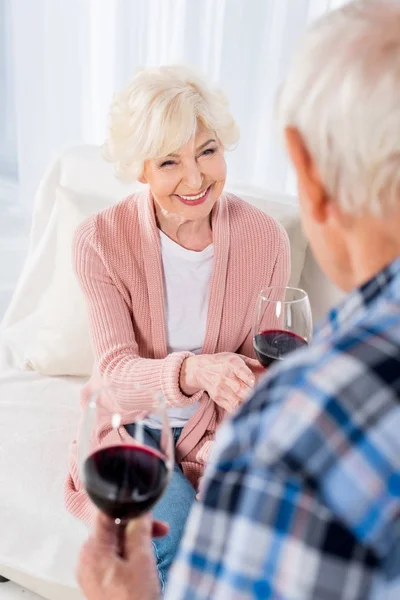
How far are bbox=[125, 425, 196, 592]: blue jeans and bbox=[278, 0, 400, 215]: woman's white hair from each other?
3.24 ft

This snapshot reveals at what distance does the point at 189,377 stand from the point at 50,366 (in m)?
0.61

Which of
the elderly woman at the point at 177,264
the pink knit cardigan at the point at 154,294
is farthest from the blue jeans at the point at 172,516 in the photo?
the pink knit cardigan at the point at 154,294

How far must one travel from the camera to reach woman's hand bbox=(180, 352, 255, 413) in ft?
5.03

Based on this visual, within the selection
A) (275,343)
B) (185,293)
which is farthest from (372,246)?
(185,293)

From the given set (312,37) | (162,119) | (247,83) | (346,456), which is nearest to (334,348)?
(346,456)

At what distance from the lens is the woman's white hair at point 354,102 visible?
0.65m

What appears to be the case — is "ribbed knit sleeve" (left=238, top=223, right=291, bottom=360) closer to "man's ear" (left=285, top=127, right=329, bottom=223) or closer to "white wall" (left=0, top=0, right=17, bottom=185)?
"man's ear" (left=285, top=127, right=329, bottom=223)

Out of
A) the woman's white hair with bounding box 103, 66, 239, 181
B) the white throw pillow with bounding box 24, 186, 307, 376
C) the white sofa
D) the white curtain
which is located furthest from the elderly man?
the white curtain

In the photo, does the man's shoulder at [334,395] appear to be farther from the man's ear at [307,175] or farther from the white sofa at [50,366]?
the white sofa at [50,366]

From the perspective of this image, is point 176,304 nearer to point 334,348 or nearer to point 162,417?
point 162,417

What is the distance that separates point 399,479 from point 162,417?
1.65ft

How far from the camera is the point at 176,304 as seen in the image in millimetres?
1796

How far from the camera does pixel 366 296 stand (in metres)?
0.67

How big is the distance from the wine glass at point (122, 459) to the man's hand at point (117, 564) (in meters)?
0.01
